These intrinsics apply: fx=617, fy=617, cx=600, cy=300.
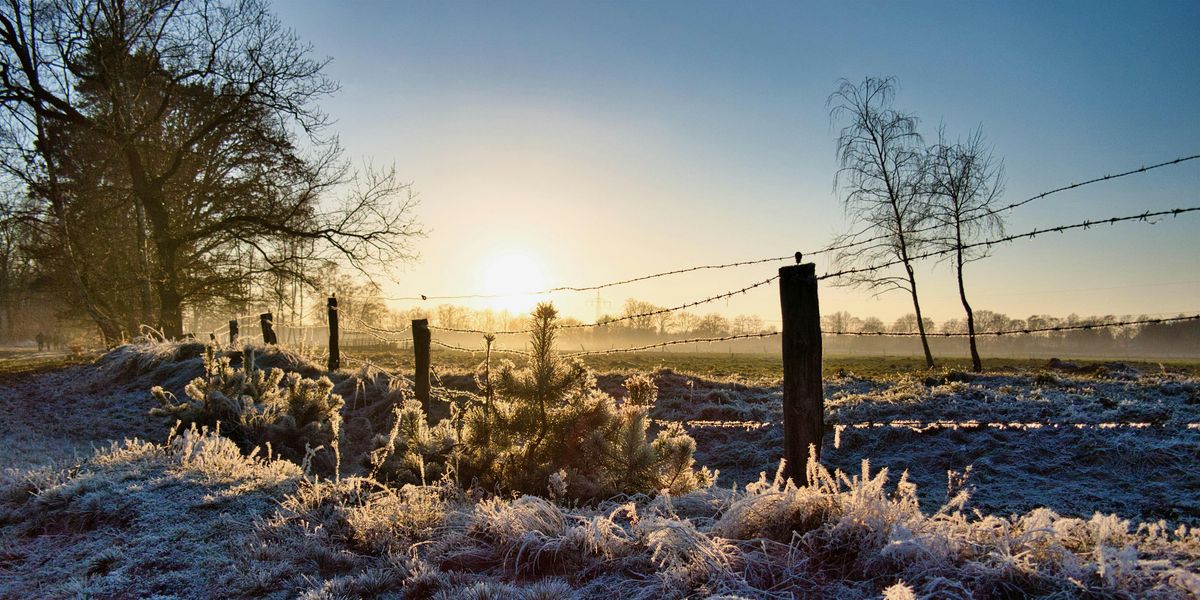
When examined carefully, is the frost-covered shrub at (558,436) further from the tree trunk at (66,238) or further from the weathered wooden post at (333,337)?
the tree trunk at (66,238)

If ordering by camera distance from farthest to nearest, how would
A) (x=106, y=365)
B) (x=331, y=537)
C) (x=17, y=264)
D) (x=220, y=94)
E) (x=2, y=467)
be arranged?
(x=17, y=264) < (x=220, y=94) < (x=106, y=365) < (x=2, y=467) < (x=331, y=537)

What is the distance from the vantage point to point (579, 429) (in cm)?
442

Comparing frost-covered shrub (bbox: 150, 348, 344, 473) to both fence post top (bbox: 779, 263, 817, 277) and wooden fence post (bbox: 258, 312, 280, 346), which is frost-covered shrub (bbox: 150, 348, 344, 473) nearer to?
fence post top (bbox: 779, 263, 817, 277)

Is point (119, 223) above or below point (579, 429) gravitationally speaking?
above

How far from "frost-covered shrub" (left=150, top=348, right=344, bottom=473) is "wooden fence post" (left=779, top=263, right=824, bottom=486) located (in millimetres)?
5164

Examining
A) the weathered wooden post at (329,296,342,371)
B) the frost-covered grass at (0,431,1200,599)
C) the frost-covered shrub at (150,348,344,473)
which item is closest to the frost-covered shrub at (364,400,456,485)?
the frost-covered grass at (0,431,1200,599)

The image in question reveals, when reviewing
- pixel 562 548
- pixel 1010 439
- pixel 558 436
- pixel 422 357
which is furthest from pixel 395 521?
pixel 1010 439

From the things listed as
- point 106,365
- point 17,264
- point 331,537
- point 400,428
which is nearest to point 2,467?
point 400,428

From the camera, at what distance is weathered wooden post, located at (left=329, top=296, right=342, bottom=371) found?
11975 millimetres

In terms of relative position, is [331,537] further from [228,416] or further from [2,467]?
[228,416]

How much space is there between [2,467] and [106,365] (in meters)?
8.31

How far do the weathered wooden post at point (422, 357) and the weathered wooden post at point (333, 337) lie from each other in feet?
11.6

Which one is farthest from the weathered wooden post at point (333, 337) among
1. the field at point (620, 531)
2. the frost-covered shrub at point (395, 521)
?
the frost-covered shrub at point (395, 521)

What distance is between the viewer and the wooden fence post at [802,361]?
4.04m
